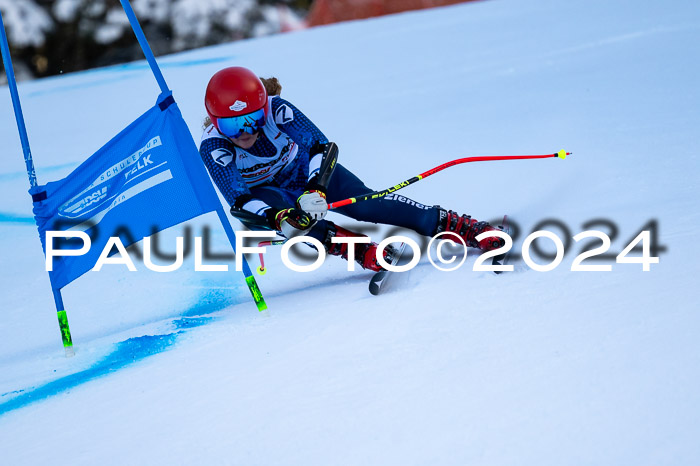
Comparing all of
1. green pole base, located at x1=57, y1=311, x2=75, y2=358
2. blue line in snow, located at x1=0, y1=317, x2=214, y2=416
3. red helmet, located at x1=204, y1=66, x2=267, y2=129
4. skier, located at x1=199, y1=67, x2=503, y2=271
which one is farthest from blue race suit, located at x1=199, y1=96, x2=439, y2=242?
green pole base, located at x1=57, y1=311, x2=75, y2=358

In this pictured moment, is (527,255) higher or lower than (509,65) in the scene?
lower

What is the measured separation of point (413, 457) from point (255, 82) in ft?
4.95

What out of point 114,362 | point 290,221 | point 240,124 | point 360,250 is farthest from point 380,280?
point 114,362

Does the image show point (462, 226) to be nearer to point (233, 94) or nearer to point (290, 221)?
point (290, 221)

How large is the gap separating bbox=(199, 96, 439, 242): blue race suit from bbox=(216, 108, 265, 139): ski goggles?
0.07 metres

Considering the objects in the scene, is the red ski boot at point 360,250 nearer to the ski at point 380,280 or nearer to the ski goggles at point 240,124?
the ski at point 380,280

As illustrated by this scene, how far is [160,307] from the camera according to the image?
3.11 m

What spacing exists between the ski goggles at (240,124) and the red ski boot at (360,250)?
20.6 inches

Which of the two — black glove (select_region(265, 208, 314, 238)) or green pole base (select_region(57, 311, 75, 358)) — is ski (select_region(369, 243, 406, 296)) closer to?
black glove (select_region(265, 208, 314, 238))

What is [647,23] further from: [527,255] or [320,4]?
[320,4]

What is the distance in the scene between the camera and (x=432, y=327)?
2.17m

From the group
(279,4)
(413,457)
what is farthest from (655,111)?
(279,4)

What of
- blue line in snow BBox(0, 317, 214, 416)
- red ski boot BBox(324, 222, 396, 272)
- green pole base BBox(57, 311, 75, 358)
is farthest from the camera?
red ski boot BBox(324, 222, 396, 272)

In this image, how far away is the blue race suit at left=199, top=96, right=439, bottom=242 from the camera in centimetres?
268
